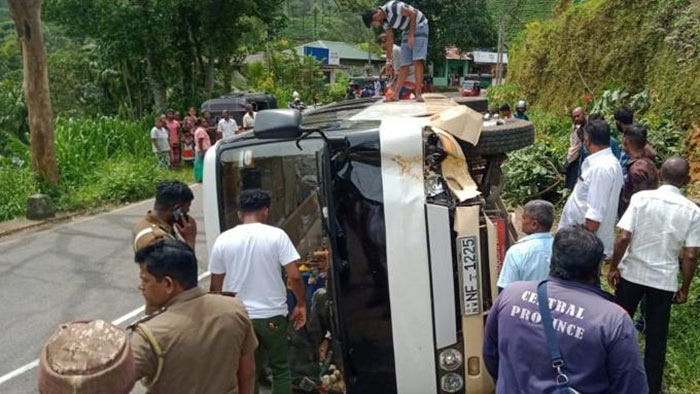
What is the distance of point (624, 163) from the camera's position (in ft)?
17.1

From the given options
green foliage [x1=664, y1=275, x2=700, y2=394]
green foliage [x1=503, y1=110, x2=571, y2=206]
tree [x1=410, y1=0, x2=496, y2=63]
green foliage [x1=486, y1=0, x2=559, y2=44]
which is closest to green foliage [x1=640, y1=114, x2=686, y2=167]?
green foliage [x1=503, y1=110, x2=571, y2=206]

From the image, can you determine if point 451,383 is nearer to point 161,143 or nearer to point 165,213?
point 165,213

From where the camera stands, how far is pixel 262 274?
11.9 feet

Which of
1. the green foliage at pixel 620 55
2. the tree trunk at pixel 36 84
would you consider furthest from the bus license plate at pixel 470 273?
the tree trunk at pixel 36 84

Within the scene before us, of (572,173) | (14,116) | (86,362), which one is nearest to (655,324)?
(572,173)

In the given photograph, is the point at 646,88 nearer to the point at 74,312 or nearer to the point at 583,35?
the point at 583,35

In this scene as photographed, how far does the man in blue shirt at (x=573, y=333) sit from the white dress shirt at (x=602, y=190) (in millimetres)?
1669

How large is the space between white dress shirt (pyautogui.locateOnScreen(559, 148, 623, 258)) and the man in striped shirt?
7.16 ft

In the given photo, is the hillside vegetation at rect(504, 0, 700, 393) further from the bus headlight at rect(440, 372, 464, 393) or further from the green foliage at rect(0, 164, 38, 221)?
the green foliage at rect(0, 164, 38, 221)

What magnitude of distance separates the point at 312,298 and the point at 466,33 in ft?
143

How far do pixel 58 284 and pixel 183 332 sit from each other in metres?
5.95

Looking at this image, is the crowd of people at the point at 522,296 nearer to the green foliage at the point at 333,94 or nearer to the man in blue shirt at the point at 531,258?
the man in blue shirt at the point at 531,258

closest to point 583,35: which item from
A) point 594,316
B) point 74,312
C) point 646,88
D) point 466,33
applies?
point 646,88

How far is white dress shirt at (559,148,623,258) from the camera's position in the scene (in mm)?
4125
